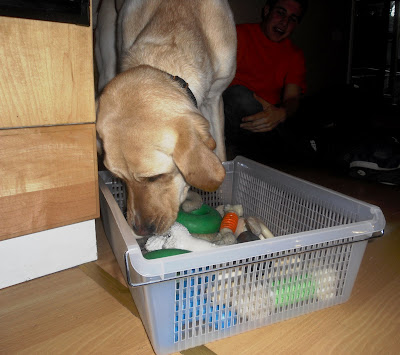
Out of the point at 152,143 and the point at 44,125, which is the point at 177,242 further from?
the point at 44,125

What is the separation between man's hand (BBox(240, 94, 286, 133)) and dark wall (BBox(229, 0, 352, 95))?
253cm

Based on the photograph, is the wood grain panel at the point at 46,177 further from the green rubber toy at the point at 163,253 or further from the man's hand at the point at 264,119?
the man's hand at the point at 264,119

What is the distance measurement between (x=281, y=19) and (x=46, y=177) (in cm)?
266

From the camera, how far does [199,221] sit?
1582 millimetres

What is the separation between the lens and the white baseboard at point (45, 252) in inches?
54.6

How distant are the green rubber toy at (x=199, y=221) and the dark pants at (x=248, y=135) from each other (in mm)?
1573

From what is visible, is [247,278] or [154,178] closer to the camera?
[247,278]

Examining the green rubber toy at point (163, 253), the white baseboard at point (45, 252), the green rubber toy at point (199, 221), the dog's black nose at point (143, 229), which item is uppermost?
the dog's black nose at point (143, 229)

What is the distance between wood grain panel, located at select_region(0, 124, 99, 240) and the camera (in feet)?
4.15

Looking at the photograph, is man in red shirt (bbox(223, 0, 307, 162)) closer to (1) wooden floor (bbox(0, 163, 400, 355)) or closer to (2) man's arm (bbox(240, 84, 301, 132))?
(2) man's arm (bbox(240, 84, 301, 132))

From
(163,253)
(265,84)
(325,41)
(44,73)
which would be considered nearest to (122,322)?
(163,253)

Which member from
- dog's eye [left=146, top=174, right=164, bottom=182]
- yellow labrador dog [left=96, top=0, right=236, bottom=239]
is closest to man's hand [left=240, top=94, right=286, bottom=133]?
yellow labrador dog [left=96, top=0, right=236, bottom=239]

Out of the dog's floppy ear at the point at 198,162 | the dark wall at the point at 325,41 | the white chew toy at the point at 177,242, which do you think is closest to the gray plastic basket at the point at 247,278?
the white chew toy at the point at 177,242

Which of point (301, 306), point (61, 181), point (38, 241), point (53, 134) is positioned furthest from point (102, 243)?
point (301, 306)
